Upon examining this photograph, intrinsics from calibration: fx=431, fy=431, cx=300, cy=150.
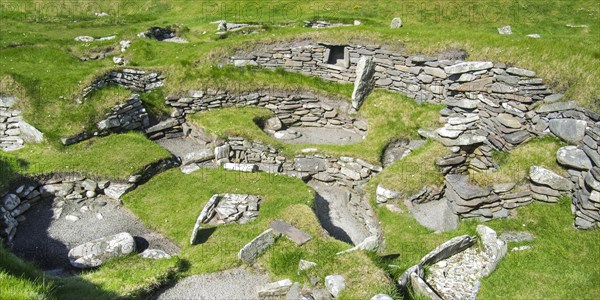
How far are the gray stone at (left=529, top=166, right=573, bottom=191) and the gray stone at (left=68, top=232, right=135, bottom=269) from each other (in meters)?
16.1

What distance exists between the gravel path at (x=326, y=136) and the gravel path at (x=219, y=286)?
1263 centimetres

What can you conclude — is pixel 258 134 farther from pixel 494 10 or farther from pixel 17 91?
pixel 494 10

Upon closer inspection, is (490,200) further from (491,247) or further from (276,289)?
(276,289)

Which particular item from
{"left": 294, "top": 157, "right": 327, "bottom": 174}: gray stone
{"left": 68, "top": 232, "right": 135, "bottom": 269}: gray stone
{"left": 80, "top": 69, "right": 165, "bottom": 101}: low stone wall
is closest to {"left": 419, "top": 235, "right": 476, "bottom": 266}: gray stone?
{"left": 294, "top": 157, "right": 327, "bottom": 174}: gray stone

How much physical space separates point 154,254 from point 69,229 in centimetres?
493

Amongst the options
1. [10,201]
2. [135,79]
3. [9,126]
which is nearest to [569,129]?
[135,79]

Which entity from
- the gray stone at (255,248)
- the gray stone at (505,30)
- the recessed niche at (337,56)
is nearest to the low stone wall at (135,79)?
the recessed niche at (337,56)

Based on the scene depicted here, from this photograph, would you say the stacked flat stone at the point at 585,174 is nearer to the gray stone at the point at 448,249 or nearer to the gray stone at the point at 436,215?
the gray stone at the point at 448,249

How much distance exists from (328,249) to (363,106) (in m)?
13.8

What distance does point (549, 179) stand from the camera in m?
17.2

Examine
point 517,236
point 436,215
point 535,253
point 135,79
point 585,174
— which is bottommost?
point 436,215

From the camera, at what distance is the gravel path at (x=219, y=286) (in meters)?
13.5

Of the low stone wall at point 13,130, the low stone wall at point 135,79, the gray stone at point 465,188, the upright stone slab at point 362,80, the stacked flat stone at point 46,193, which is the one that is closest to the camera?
the gray stone at point 465,188

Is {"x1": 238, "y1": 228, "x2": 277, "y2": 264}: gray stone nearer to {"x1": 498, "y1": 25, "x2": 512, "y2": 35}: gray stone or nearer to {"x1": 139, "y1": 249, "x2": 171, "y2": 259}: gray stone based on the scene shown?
{"x1": 139, "y1": 249, "x2": 171, "y2": 259}: gray stone
